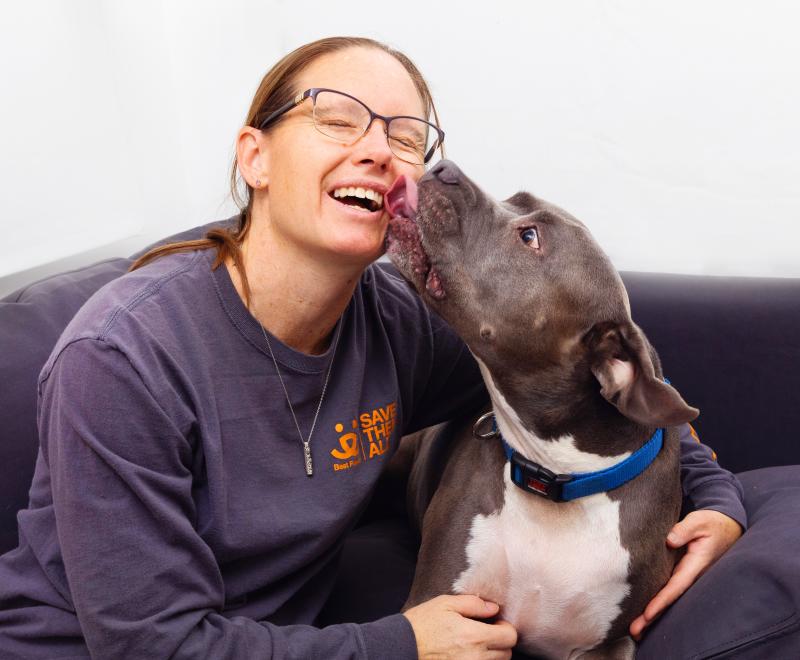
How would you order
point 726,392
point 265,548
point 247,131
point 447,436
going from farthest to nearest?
1. point 726,392
2. point 447,436
3. point 247,131
4. point 265,548

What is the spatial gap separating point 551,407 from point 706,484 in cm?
52

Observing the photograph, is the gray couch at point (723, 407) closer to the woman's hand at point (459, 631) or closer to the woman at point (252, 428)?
the woman at point (252, 428)

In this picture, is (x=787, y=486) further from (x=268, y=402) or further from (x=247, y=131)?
(x=247, y=131)

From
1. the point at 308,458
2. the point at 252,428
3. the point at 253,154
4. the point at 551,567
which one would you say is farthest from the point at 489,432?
the point at 253,154

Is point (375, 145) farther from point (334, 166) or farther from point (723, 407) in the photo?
point (723, 407)

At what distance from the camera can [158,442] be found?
1637 millimetres

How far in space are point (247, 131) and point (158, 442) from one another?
754 millimetres

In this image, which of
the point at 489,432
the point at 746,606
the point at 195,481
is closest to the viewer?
the point at 746,606

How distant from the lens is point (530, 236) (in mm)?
1994

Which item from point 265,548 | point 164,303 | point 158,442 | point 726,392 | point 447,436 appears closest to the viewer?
point 158,442

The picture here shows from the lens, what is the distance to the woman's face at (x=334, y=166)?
1.84 metres

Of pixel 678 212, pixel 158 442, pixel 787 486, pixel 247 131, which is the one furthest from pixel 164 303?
pixel 678 212

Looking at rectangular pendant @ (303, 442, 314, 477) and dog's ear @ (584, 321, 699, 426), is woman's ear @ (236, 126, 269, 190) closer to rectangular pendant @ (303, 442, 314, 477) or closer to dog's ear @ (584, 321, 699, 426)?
rectangular pendant @ (303, 442, 314, 477)

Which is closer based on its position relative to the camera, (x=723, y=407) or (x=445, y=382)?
(x=445, y=382)
